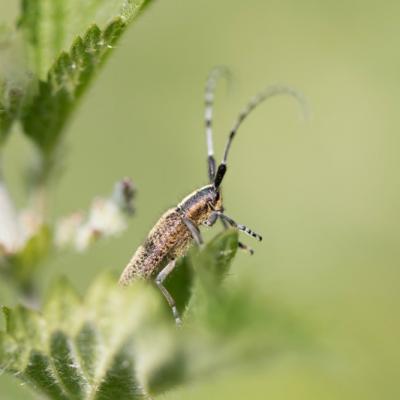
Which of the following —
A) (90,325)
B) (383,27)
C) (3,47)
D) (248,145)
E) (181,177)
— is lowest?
(90,325)

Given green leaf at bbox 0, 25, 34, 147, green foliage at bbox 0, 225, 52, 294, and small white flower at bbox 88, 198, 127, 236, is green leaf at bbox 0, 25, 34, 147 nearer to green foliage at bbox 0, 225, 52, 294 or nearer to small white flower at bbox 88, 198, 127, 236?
green foliage at bbox 0, 225, 52, 294

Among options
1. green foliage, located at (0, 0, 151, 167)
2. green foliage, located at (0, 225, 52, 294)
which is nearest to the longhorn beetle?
green foliage, located at (0, 225, 52, 294)

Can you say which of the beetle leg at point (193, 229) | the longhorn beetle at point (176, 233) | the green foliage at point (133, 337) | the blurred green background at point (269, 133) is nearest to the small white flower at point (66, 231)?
the longhorn beetle at point (176, 233)

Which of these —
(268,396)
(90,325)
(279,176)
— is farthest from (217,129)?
(90,325)

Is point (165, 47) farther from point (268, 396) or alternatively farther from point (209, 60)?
point (268, 396)

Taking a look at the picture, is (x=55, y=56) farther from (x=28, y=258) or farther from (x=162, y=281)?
(x=162, y=281)
